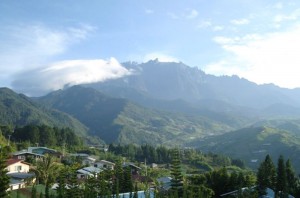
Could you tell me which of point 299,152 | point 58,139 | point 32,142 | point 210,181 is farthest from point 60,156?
point 299,152

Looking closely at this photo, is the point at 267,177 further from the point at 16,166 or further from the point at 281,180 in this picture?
the point at 16,166

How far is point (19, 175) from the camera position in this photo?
67.9m

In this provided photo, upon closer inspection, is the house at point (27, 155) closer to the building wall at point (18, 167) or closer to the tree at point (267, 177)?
the building wall at point (18, 167)

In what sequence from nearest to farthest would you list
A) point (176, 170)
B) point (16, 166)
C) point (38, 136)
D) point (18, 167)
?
point (176, 170) < point (16, 166) < point (18, 167) < point (38, 136)

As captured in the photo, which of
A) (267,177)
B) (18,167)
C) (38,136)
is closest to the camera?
(267,177)

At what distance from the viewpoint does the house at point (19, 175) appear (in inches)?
2435

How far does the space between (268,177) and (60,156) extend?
63269mm

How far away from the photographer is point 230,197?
180 feet

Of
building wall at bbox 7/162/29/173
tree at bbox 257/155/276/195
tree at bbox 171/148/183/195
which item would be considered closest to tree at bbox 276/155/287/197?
tree at bbox 257/155/276/195

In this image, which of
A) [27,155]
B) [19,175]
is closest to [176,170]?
[19,175]

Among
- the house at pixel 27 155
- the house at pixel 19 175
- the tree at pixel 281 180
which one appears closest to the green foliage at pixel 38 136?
the house at pixel 27 155

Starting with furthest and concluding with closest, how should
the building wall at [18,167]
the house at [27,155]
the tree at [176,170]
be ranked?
the house at [27,155], the building wall at [18,167], the tree at [176,170]

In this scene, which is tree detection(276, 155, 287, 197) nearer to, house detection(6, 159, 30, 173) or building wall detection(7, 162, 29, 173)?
house detection(6, 159, 30, 173)

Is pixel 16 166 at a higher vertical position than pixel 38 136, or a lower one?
lower
